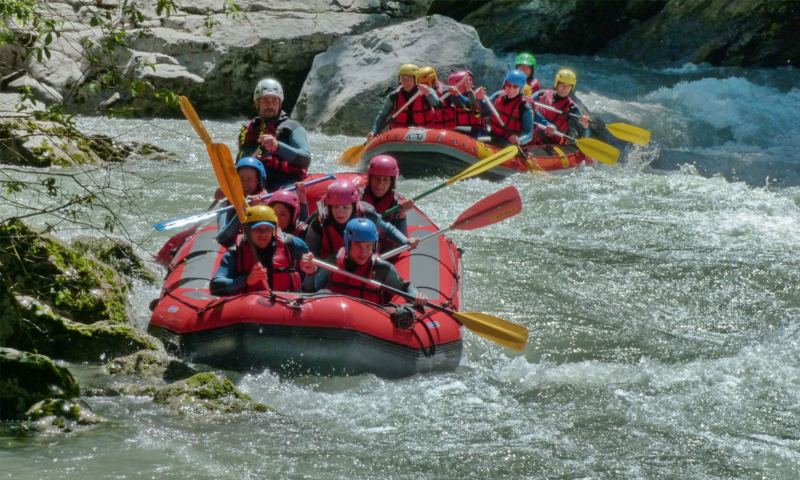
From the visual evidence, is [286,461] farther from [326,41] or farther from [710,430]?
[326,41]

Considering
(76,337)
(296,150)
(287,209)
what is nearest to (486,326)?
(287,209)

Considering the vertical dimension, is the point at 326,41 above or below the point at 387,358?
above

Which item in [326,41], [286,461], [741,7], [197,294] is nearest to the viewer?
[286,461]

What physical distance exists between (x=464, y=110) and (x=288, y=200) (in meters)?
4.62

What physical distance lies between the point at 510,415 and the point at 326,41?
9615 millimetres

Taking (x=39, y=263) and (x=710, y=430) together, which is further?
(x=39, y=263)

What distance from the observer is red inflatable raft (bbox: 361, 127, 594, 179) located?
9.28m

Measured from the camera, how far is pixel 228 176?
5168mm

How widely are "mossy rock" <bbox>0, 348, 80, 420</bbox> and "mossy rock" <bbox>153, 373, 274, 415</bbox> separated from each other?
0.54m

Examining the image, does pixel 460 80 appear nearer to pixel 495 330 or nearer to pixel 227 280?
pixel 495 330

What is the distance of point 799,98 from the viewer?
46.0 feet

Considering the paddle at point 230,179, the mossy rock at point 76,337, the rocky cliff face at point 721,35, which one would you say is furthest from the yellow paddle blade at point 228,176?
the rocky cliff face at point 721,35

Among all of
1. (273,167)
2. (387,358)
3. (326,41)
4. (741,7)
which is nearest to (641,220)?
(273,167)

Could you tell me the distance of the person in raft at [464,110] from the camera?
990cm
